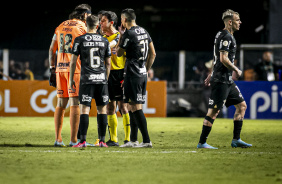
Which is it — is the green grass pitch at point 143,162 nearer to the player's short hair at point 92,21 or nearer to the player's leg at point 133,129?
the player's leg at point 133,129

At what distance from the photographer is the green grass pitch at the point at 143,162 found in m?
5.54

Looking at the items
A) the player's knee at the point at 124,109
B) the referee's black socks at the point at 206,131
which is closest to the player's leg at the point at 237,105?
the referee's black socks at the point at 206,131

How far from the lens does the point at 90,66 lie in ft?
26.1

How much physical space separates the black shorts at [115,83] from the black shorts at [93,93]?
21.1 inches

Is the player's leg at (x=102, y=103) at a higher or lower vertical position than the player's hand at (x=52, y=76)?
lower

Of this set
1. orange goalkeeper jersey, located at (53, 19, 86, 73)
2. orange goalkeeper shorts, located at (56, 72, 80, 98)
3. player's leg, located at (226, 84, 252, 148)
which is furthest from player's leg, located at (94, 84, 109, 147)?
player's leg, located at (226, 84, 252, 148)

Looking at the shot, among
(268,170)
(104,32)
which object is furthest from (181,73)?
(268,170)

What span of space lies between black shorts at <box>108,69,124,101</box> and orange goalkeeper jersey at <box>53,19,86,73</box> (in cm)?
60

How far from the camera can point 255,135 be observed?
36.4 ft

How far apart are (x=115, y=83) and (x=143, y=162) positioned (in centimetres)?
231

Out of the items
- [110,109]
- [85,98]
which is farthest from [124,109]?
[85,98]

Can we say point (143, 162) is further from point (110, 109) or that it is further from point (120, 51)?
point (110, 109)

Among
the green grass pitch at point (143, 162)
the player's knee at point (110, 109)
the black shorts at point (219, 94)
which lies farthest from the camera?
the player's knee at point (110, 109)

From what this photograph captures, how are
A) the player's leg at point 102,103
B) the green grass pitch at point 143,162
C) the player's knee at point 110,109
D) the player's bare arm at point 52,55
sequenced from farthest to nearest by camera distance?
1. the player's knee at point 110,109
2. the player's bare arm at point 52,55
3. the player's leg at point 102,103
4. the green grass pitch at point 143,162
